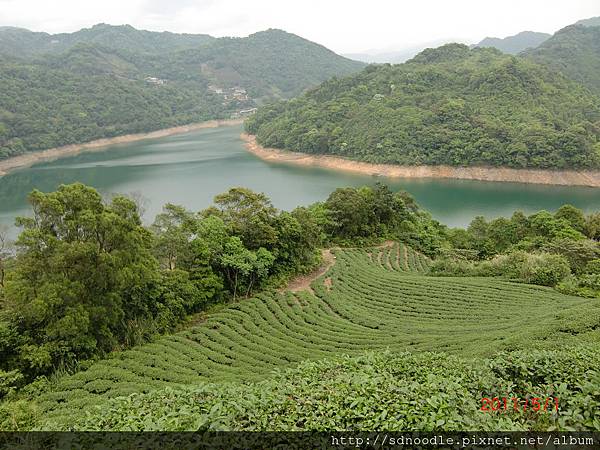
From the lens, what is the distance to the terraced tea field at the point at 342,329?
957 centimetres

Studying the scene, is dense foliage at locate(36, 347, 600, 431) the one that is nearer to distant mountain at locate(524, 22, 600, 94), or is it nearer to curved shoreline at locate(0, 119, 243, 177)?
curved shoreline at locate(0, 119, 243, 177)

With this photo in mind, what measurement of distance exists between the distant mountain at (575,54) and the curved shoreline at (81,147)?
262 ft

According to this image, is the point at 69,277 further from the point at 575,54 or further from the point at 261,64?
the point at 261,64

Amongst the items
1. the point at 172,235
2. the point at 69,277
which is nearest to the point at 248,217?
the point at 172,235

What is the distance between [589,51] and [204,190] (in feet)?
325

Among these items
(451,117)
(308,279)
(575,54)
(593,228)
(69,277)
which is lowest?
(308,279)

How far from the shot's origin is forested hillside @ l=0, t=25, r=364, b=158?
76125mm

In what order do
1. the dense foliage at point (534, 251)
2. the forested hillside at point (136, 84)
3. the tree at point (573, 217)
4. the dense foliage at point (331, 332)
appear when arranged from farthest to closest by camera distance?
the forested hillside at point (136, 84) → the tree at point (573, 217) → the dense foliage at point (534, 251) → the dense foliage at point (331, 332)

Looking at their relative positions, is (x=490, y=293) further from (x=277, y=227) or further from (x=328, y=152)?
(x=328, y=152)

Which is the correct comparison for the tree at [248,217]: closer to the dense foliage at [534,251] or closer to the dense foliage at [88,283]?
the dense foliage at [88,283]

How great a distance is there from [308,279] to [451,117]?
165 feet

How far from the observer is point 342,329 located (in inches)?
544

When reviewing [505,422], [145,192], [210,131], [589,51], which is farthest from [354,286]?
[589,51]
